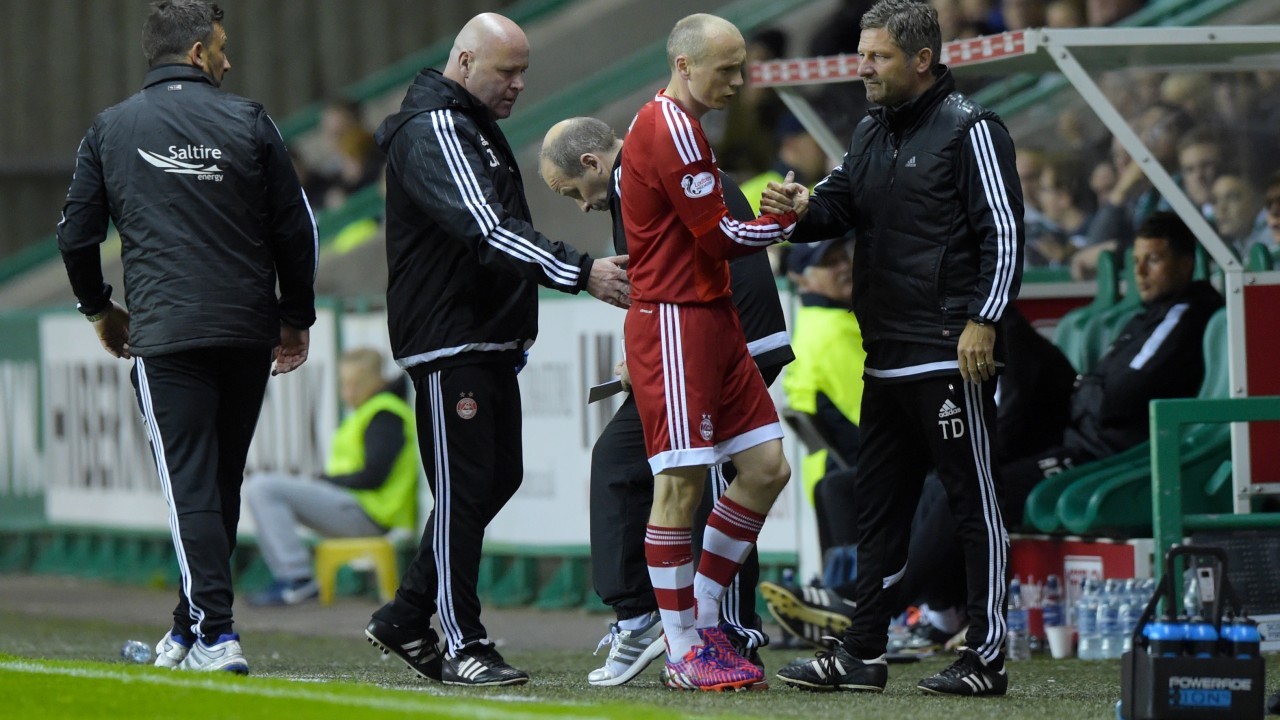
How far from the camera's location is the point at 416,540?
11.4 metres

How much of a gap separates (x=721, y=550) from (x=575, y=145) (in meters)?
1.35

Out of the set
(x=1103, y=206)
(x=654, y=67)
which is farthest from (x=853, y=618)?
(x=654, y=67)

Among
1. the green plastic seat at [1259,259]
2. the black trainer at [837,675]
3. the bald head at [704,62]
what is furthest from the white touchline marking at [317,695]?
the green plastic seat at [1259,259]

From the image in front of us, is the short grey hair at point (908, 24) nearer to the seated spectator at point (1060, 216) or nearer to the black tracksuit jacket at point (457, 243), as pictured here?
the black tracksuit jacket at point (457, 243)

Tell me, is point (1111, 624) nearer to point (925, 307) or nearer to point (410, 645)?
Answer: point (925, 307)

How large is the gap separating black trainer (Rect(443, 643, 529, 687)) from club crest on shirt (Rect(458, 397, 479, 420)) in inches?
27.3

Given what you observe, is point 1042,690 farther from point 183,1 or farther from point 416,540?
point 416,540

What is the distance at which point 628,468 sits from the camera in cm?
698

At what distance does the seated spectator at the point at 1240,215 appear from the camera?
8.24 meters

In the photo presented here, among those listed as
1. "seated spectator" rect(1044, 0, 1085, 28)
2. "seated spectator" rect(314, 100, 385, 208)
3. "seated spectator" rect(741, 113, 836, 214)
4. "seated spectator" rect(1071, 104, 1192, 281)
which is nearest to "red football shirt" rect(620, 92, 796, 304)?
"seated spectator" rect(1071, 104, 1192, 281)

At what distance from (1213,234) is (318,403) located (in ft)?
18.4

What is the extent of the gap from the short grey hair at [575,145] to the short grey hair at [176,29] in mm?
1151

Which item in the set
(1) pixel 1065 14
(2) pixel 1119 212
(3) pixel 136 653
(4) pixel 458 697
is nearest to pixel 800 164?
(1) pixel 1065 14

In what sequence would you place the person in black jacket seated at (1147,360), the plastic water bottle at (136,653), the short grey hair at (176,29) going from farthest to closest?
the person in black jacket seated at (1147,360) < the plastic water bottle at (136,653) < the short grey hair at (176,29)
